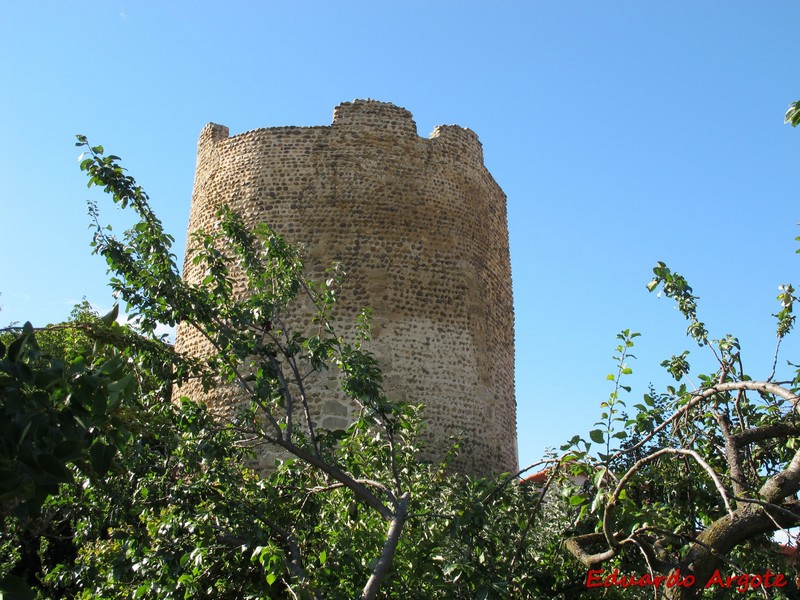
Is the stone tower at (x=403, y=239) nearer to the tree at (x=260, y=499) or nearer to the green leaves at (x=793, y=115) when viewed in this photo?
the tree at (x=260, y=499)

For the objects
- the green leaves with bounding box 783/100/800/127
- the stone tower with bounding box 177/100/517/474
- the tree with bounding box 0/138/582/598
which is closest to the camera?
the green leaves with bounding box 783/100/800/127

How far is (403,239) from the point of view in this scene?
10.7 metres

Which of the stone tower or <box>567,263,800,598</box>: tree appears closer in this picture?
<box>567,263,800,598</box>: tree

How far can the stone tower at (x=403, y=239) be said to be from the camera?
10188 millimetres

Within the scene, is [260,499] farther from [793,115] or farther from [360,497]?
[793,115]

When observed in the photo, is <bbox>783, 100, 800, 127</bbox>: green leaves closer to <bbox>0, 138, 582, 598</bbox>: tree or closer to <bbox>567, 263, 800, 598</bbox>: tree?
<bbox>567, 263, 800, 598</bbox>: tree

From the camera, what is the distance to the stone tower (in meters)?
10.2

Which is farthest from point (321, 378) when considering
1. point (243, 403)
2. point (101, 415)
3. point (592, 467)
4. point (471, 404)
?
point (101, 415)

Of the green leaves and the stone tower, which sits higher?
the stone tower

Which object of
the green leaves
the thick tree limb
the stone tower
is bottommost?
the thick tree limb

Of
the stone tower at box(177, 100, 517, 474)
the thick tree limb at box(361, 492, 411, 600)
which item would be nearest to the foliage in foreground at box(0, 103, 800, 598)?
the thick tree limb at box(361, 492, 411, 600)

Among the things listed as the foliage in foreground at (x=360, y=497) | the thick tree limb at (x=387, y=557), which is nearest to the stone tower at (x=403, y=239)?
the foliage in foreground at (x=360, y=497)

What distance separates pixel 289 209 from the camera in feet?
35.6

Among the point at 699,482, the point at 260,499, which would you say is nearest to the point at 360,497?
the point at 260,499
